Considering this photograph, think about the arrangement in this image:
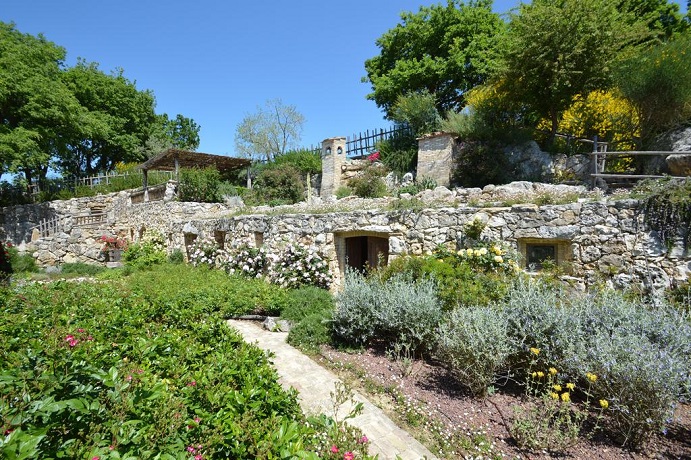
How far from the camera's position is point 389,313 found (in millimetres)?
4699

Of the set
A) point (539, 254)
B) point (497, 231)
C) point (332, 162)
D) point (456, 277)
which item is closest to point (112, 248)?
point (332, 162)

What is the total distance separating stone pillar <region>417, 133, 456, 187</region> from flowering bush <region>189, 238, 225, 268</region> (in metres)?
8.40

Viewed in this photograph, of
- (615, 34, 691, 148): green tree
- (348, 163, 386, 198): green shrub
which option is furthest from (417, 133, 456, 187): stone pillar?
(615, 34, 691, 148): green tree

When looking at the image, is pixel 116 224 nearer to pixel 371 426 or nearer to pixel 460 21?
pixel 371 426

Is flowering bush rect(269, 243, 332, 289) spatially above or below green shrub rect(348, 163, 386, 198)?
below

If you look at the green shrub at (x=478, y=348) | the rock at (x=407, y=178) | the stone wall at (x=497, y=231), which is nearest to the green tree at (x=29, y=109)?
the stone wall at (x=497, y=231)

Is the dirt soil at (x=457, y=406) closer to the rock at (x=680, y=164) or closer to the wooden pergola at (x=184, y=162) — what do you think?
the rock at (x=680, y=164)

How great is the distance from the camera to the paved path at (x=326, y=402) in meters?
2.83

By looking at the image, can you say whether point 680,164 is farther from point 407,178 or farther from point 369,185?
point 369,185

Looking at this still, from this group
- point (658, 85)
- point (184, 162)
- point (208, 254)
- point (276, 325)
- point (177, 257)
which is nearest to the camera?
point (276, 325)

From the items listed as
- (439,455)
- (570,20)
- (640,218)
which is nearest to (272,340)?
(439,455)

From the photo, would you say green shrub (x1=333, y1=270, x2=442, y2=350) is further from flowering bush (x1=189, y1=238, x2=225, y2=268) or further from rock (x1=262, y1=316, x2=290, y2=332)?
flowering bush (x1=189, y1=238, x2=225, y2=268)

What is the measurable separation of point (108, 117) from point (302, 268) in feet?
74.8

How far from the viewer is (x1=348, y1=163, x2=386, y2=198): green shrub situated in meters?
13.2
